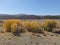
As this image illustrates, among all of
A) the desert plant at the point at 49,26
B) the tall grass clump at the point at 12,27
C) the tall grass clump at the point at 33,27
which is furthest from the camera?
the desert plant at the point at 49,26

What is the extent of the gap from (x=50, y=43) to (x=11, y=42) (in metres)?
3.89

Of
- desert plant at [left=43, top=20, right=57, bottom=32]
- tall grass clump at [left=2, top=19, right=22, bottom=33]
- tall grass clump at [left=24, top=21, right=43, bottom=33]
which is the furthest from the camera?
desert plant at [left=43, top=20, right=57, bottom=32]

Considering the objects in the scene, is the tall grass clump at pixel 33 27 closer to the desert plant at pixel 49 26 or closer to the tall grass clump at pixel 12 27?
the tall grass clump at pixel 12 27

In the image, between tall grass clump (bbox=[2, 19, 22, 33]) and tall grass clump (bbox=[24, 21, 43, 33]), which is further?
tall grass clump (bbox=[24, 21, 43, 33])

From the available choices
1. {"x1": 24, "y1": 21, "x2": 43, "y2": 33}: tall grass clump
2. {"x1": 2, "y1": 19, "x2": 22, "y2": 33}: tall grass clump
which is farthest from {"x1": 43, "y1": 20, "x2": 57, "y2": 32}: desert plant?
{"x1": 2, "y1": 19, "x2": 22, "y2": 33}: tall grass clump

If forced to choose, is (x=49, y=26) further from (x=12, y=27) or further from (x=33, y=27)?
(x=12, y=27)

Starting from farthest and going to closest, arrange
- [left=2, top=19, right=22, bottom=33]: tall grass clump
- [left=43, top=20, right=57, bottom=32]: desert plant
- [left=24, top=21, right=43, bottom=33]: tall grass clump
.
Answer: [left=43, top=20, right=57, bottom=32]: desert plant, [left=24, top=21, right=43, bottom=33]: tall grass clump, [left=2, top=19, right=22, bottom=33]: tall grass clump

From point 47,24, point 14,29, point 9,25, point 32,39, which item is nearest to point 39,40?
point 32,39

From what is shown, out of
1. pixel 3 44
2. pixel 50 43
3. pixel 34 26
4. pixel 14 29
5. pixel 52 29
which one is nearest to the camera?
pixel 3 44

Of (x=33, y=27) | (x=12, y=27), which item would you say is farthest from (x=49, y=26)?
(x=12, y=27)

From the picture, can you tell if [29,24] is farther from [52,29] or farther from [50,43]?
[50,43]

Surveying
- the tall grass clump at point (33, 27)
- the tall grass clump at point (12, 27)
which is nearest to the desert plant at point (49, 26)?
the tall grass clump at point (33, 27)

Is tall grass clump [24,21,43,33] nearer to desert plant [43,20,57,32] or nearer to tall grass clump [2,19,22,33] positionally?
tall grass clump [2,19,22,33]

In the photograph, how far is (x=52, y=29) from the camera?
2991cm
